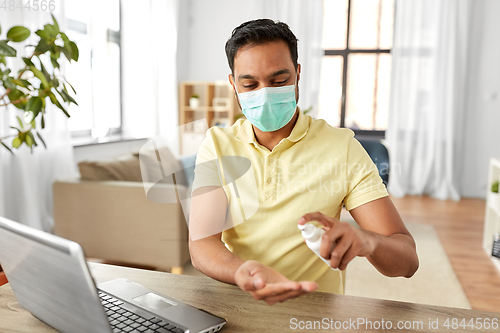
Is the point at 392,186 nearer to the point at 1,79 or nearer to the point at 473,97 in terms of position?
the point at 473,97

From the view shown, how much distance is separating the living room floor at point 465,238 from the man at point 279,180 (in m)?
1.58

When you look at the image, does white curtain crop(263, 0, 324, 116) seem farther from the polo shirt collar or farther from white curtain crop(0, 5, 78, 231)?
the polo shirt collar

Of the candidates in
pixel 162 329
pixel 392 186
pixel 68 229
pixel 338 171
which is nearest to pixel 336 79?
pixel 392 186

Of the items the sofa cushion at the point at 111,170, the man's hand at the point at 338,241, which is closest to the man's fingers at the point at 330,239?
the man's hand at the point at 338,241

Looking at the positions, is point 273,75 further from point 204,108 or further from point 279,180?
point 204,108

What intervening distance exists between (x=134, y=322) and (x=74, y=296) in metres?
0.15

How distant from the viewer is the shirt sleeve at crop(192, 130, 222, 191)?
1.00 m

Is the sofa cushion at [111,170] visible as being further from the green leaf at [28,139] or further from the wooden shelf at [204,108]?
the wooden shelf at [204,108]

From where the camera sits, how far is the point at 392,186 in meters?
4.84

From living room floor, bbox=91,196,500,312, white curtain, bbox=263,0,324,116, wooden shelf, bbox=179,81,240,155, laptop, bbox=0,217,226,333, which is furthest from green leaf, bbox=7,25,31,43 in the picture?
white curtain, bbox=263,0,324,116

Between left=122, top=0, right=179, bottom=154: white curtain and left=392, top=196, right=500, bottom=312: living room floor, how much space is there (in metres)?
2.63

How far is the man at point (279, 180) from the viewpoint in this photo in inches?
35.6

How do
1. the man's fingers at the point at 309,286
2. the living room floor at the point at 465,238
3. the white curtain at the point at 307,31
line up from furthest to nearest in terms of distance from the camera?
1. the white curtain at the point at 307,31
2. the living room floor at the point at 465,238
3. the man's fingers at the point at 309,286

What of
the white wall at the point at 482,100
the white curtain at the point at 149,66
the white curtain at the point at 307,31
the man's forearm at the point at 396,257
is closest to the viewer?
the man's forearm at the point at 396,257
